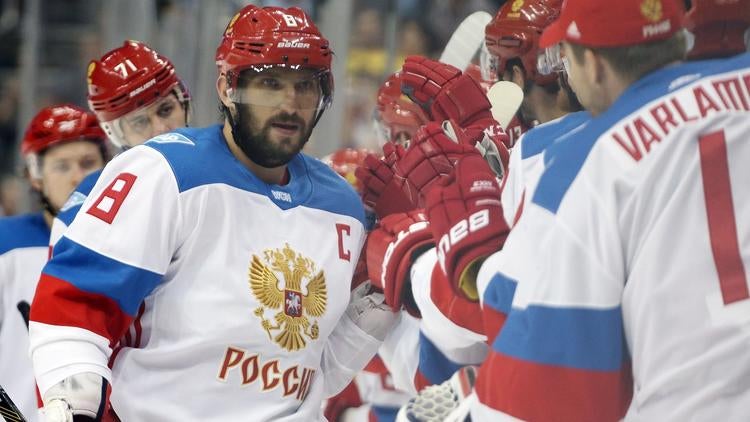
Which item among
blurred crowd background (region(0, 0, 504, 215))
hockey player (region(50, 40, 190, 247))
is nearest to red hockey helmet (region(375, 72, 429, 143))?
blurred crowd background (region(0, 0, 504, 215))

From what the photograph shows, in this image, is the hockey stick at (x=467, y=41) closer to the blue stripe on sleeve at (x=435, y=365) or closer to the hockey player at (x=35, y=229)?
the blue stripe on sleeve at (x=435, y=365)

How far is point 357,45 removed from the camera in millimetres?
5824

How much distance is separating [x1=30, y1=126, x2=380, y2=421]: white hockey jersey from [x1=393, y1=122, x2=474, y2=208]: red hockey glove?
0.93ft

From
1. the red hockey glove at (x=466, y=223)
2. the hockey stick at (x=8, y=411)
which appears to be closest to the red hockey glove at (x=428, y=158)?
the red hockey glove at (x=466, y=223)

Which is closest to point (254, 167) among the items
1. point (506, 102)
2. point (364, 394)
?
point (506, 102)

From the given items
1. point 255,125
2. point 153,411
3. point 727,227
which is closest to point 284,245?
point 255,125

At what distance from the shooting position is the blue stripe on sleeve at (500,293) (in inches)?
76.5

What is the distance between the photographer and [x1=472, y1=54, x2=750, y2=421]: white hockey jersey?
5.88ft

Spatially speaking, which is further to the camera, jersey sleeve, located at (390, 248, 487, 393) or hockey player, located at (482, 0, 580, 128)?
hockey player, located at (482, 0, 580, 128)

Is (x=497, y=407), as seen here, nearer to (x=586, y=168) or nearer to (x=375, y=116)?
(x=586, y=168)

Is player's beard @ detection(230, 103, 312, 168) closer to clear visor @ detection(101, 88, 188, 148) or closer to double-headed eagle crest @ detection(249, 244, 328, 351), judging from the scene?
double-headed eagle crest @ detection(249, 244, 328, 351)

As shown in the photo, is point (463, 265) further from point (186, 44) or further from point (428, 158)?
point (186, 44)

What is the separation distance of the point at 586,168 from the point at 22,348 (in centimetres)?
230

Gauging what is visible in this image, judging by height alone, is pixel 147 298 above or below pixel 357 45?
above
